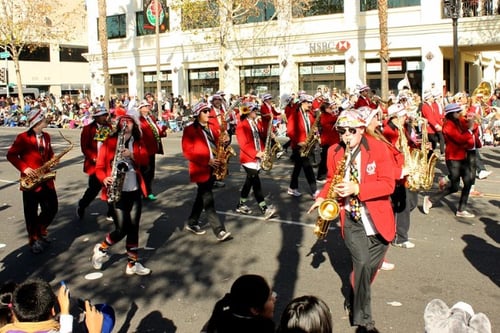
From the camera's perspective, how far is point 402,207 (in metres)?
6.53

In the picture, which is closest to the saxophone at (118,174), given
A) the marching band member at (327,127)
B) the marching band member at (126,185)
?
the marching band member at (126,185)

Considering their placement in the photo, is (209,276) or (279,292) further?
(209,276)

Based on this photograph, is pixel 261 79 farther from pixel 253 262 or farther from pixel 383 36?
pixel 253 262

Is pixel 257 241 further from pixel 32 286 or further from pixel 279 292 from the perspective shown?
pixel 32 286

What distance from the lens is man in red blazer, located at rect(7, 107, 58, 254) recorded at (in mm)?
7461

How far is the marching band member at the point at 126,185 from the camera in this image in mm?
6566

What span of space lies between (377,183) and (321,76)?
90.3ft

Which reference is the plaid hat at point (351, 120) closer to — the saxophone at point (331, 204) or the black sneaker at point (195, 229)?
the saxophone at point (331, 204)

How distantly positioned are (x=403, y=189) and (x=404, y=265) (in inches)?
35.9

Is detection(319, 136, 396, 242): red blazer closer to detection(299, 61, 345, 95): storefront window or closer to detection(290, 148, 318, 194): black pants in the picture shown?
detection(290, 148, 318, 194): black pants

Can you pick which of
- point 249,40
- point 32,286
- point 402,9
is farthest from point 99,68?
point 32,286

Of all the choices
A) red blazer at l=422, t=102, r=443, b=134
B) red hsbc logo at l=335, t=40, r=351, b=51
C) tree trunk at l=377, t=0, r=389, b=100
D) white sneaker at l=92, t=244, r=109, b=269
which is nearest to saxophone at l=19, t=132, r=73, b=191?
white sneaker at l=92, t=244, r=109, b=269

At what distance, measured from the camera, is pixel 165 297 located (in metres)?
5.97

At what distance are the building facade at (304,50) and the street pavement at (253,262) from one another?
715 inches
